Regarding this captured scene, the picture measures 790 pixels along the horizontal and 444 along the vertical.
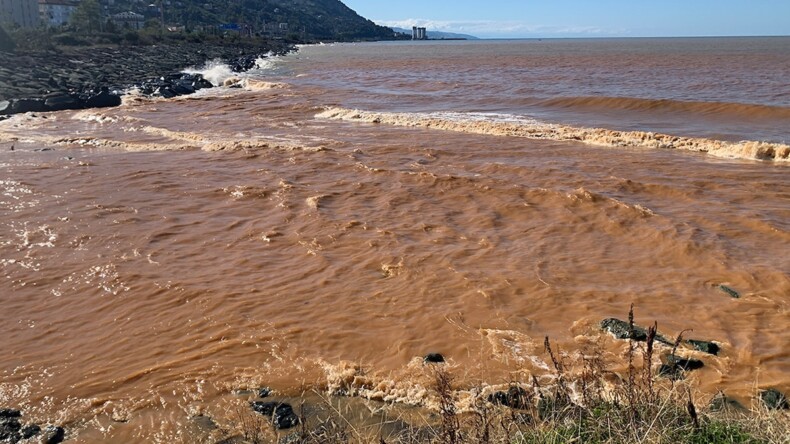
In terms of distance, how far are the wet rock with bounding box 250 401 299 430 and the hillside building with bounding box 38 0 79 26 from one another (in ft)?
391

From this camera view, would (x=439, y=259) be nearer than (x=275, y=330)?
No

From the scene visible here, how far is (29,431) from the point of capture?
15.6ft

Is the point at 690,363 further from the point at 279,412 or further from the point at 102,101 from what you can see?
the point at 102,101

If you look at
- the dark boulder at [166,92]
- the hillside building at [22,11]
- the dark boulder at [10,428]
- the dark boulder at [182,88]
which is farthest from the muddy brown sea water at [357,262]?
the hillside building at [22,11]

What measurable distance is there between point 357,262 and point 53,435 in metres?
4.31

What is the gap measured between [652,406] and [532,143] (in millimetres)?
14304

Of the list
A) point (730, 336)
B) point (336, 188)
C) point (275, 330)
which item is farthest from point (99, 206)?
point (730, 336)

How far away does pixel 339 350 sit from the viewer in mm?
6047

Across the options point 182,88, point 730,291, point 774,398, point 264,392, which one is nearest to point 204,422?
point 264,392

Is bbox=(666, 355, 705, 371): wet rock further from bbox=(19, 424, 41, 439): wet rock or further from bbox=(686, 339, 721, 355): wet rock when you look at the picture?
bbox=(19, 424, 41, 439): wet rock

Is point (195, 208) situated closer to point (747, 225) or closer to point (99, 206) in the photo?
point (99, 206)

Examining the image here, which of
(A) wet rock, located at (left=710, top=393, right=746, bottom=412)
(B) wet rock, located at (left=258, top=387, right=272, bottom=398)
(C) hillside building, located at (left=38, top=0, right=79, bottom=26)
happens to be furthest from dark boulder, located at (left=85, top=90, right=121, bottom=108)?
(C) hillside building, located at (left=38, top=0, right=79, bottom=26)

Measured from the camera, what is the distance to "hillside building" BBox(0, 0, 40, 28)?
3307 inches

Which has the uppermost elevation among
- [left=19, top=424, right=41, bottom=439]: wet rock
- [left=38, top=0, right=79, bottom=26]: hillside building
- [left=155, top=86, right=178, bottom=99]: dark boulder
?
[left=38, top=0, right=79, bottom=26]: hillside building
